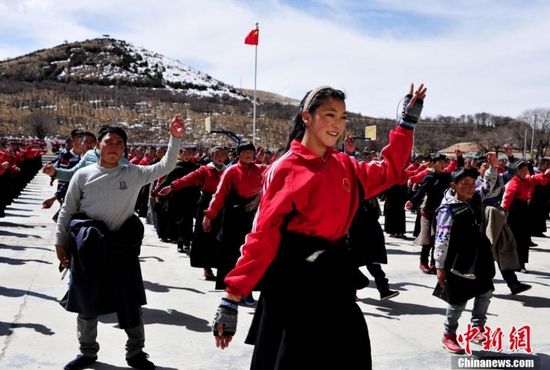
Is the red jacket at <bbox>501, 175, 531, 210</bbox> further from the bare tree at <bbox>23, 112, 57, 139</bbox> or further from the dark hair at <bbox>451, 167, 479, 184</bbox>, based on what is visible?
the bare tree at <bbox>23, 112, 57, 139</bbox>

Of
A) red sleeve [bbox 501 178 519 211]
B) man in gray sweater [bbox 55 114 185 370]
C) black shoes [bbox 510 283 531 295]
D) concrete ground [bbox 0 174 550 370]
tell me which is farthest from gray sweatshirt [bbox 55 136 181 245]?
red sleeve [bbox 501 178 519 211]

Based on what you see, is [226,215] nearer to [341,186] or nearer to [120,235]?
[120,235]

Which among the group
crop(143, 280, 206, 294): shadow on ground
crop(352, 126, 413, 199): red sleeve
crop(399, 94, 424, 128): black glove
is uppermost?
crop(399, 94, 424, 128): black glove

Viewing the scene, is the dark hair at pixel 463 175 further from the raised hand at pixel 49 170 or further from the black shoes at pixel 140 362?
the raised hand at pixel 49 170

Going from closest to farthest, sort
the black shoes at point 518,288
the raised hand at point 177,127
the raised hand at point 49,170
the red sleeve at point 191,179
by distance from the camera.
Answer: the raised hand at point 177,127
the raised hand at point 49,170
the black shoes at point 518,288
the red sleeve at point 191,179

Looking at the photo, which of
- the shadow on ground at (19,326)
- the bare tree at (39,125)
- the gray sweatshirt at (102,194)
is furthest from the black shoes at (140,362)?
the bare tree at (39,125)

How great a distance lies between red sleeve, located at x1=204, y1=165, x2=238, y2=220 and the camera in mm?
6875

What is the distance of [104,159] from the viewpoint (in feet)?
15.3

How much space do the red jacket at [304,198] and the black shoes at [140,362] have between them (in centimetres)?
224

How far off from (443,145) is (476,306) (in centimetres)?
8259

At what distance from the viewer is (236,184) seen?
701cm

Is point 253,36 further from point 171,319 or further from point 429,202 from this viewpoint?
point 171,319

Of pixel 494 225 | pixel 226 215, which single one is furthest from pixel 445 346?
pixel 226 215

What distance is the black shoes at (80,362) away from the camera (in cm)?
460
